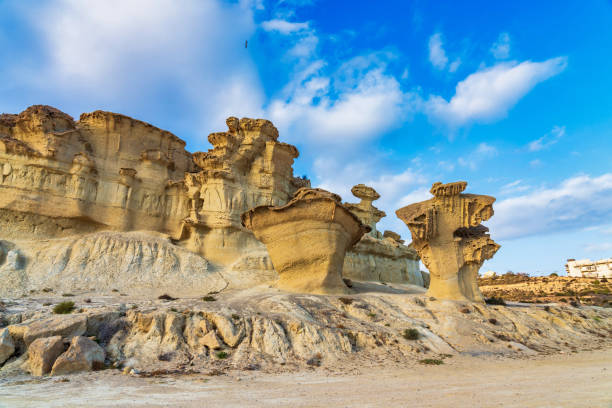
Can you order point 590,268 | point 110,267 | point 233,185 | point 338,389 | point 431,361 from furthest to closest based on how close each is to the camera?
point 590,268 → point 233,185 → point 110,267 → point 431,361 → point 338,389

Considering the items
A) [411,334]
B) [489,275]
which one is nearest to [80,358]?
[411,334]

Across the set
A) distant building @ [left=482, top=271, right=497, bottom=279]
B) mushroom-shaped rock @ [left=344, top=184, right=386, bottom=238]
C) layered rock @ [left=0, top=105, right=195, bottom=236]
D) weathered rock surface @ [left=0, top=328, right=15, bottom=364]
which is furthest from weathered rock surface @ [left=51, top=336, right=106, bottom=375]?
distant building @ [left=482, top=271, right=497, bottom=279]

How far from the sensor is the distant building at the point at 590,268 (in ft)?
212

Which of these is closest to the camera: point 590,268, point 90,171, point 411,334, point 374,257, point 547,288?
point 411,334

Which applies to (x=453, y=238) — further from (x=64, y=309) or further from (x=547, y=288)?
(x=547, y=288)

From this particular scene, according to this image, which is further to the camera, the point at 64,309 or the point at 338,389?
the point at 64,309

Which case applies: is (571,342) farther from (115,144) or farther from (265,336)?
(115,144)

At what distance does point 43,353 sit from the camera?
9156 millimetres

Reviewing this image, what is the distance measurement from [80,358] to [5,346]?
229 centimetres

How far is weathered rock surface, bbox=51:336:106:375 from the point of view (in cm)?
898

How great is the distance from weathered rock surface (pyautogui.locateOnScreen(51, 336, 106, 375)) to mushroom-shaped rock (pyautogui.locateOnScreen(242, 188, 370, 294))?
1229cm

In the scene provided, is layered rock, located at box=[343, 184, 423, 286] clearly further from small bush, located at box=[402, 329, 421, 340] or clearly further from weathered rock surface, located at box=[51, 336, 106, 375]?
weathered rock surface, located at box=[51, 336, 106, 375]

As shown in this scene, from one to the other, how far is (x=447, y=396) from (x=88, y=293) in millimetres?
23646

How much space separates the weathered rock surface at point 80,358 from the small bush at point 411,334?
10618mm
